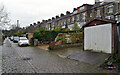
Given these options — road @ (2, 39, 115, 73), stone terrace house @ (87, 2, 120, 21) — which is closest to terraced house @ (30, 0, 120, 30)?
stone terrace house @ (87, 2, 120, 21)

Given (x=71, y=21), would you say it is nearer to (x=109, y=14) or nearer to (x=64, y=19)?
(x=64, y=19)

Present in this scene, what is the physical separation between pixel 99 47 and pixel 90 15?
78.6 ft

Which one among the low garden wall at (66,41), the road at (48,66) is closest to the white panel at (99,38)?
the road at (48,66)

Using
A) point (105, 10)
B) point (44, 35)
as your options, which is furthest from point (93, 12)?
point (44, 35)

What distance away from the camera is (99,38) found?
29.0ft

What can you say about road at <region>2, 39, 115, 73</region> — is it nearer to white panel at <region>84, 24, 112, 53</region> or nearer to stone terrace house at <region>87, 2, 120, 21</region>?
white panel at <region>84, 24, 112, 53</region>

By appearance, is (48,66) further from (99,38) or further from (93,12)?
(93,12)

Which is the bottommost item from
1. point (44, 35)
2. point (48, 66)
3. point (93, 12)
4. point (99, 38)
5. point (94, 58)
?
point (48, 66)

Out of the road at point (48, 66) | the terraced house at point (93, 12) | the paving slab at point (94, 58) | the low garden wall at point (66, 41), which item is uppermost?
the terraced house at point (93, 12)

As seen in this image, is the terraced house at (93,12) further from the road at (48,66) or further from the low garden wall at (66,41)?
the road at (48,66)

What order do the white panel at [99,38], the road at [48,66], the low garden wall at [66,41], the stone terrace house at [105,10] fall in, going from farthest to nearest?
the stone terrace house at [105,10]
the low garden wall at [66,41]
the white panel at [99,38]
the road at [48,66]

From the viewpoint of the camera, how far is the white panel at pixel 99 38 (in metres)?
8.12

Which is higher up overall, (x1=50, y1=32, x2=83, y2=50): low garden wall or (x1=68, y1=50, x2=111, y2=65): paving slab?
(x1=50, y1=32, x2=83, y2=50): low garden wall

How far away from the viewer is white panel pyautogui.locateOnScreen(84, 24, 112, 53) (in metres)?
8.12
